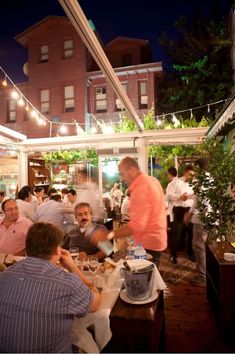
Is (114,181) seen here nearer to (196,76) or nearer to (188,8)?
(196,76)

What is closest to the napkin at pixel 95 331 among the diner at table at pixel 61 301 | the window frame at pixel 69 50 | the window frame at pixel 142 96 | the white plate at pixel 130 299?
the diner at table at pixel 61 301

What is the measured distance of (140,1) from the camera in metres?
5.09

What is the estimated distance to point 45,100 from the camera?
16.5 m

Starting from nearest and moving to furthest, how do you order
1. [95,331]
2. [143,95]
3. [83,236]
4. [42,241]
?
[42,241] → [95,331] → [83,236] → [143,95]

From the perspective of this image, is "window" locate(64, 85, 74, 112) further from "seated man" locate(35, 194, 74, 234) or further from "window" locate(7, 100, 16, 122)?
"seated man" locate(35, 194, 74, 234)

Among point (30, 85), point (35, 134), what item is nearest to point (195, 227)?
point (35, 134)

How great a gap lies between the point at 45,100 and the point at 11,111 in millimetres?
2344

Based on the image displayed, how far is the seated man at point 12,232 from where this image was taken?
3545mm

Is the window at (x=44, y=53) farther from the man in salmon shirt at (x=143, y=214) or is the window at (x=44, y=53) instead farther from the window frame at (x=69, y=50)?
the man in salmon shirt at (x=143, y=214)

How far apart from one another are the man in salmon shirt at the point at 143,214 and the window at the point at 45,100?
47.6 ft

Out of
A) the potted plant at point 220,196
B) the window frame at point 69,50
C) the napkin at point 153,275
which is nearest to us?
the napkin at point 153,275

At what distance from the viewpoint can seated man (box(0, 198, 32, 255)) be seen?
11.6ft

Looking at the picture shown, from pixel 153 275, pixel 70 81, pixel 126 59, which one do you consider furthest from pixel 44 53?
pixel 153 275

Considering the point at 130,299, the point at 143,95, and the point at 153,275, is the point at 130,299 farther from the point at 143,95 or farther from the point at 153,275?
the point at 143,95
